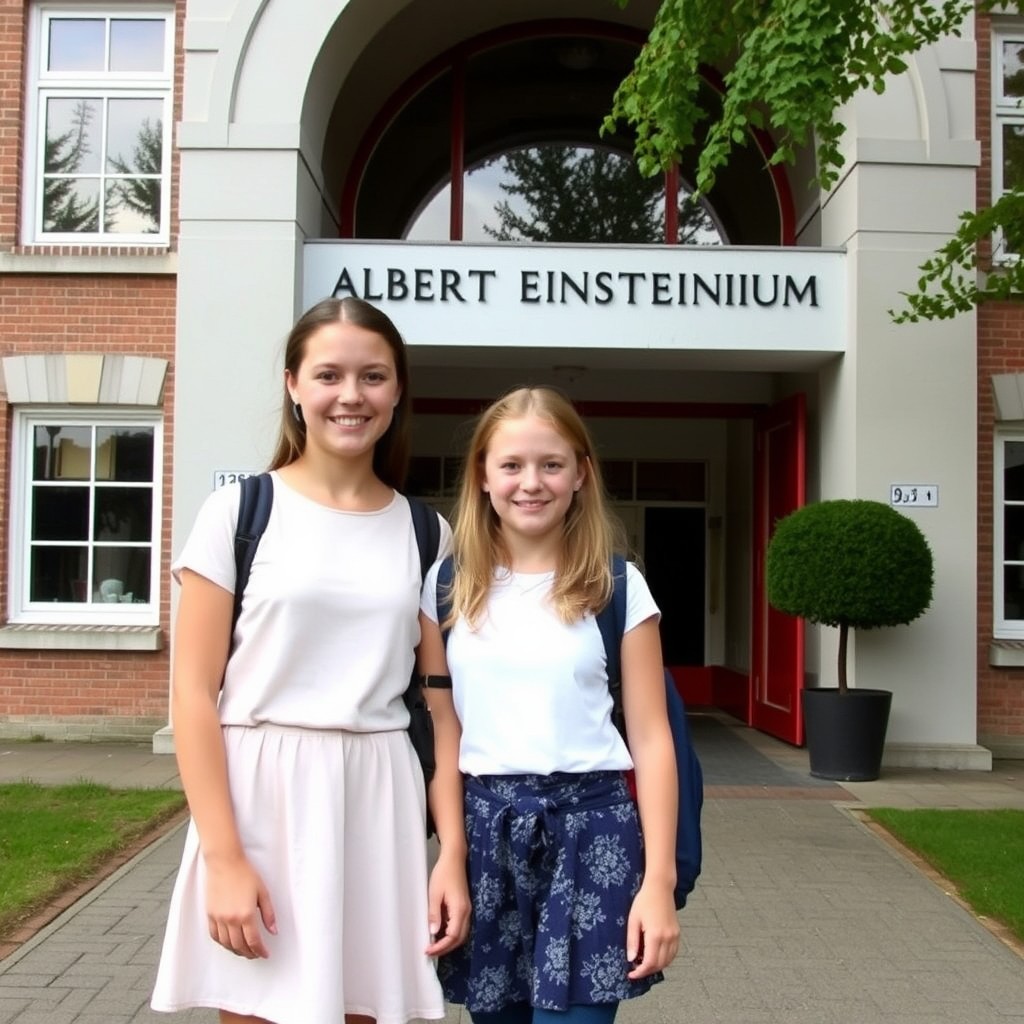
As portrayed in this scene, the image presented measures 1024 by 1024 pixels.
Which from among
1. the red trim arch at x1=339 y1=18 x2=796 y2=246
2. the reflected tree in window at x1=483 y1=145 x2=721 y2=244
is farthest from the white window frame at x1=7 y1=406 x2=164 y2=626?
the reflected tree in window at x1=483 y1=145 x2=721 y2=244

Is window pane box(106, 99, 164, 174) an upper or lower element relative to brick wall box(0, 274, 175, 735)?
upper

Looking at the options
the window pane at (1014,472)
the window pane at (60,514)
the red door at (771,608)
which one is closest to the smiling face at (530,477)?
the red door at (771,608)

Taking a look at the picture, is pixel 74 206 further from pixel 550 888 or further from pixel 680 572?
pixel 550 888

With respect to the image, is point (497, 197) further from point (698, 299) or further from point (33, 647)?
point (33, 647)

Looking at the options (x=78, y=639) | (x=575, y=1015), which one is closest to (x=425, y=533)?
(x=575, y=1015)

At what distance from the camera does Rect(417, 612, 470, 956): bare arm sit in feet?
7.99

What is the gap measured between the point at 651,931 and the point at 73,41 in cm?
1059

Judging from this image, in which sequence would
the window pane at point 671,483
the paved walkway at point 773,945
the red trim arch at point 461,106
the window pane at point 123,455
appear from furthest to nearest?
the window pane at point 671,483 → the red trim arch at point 461,106 → the window pane at point 123,455 → the paved walkway at point 773,945

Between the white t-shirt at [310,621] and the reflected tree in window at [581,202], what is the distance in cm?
1002

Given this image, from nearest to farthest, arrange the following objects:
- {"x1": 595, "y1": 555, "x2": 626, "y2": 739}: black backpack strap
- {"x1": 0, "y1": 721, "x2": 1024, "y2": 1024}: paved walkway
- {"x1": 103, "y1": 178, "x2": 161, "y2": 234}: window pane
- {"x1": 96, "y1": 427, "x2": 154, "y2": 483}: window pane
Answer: {"x1": 595, "y1": 555, "x2": 626, "y2": 739}: black backpack strap, {"x1": 0, "y1": 721, "x2": 1024, "y2": 1024}: paved walkway, {"x1": 96, "y1": 427, "x2": 154, "y2": 483}: window pane, {"x1": 103, "y1": 178, "x2": 161, "y2": 234}: window pane

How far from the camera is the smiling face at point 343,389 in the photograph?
2.50m

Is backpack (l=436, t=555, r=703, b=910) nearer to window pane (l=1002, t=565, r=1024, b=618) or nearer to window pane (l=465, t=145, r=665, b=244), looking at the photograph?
window pane (l=1002, t=565, r=1024, b=618)

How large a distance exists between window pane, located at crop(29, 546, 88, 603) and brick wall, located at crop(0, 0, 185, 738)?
0.55 meters

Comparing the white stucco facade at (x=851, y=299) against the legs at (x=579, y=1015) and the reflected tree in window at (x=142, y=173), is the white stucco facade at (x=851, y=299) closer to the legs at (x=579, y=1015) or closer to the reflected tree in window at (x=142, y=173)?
the reflected tree in window at (x=142, y=173)
